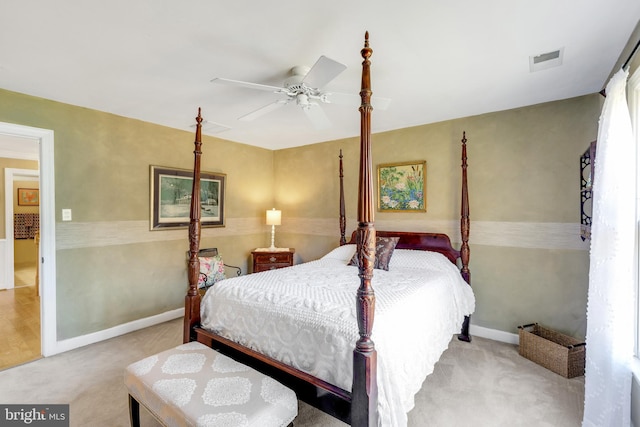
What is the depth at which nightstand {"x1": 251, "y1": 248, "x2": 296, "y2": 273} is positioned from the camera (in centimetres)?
443

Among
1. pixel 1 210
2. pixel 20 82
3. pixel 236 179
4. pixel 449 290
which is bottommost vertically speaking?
pixel 449 290

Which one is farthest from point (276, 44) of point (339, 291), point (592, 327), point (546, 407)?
point (546, 407)

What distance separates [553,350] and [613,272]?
121cm

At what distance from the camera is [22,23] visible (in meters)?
1.72

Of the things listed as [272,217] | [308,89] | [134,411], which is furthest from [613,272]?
[272,217]

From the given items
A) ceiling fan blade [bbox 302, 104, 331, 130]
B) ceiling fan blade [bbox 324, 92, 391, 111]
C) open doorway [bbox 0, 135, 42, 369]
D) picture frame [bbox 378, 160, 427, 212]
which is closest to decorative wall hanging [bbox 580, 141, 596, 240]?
picture frame [bbox 378, 160, 427, 212]

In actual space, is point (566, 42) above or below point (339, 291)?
above

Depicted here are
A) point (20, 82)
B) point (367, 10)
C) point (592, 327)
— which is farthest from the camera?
point (20, 82)

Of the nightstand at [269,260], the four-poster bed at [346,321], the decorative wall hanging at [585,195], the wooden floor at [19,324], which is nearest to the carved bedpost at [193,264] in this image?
the four-poster bed at [346,321]

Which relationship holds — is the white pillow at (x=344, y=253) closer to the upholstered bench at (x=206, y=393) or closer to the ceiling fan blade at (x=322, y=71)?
the upholstered bench at (x=206, y=393)

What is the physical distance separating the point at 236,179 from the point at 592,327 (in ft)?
14.0

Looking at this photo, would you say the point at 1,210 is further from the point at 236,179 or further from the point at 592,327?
the point at 592,327

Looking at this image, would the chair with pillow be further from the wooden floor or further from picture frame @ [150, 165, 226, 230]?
the wooden floor

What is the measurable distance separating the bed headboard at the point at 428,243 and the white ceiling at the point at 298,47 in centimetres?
147
